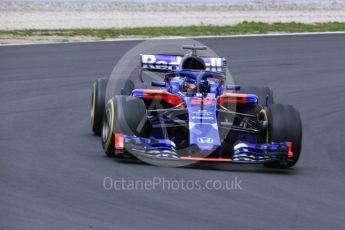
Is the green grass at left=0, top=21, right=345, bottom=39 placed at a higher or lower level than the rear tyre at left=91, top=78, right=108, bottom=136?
lower

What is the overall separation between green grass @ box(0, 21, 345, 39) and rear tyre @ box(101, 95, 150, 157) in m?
15.0

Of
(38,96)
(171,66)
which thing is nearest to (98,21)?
(38,96)

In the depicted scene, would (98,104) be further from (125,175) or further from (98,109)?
(125,175)

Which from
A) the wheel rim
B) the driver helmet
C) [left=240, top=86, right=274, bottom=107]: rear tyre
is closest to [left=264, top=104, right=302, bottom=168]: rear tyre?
the driver helmet

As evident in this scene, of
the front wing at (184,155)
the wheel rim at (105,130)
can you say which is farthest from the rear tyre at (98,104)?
the front wing at (184,155)

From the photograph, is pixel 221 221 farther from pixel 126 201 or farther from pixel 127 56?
pixel 127 56

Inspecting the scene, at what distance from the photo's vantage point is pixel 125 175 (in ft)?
31.0

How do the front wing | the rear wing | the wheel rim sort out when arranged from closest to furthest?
the front wing < the wheel rim < the rear wing

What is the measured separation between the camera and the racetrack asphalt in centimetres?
764

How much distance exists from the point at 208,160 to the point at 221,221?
2.36m

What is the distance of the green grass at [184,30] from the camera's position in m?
26.2

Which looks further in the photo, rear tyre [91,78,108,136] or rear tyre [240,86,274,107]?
rear tyre [240,86,274,107]

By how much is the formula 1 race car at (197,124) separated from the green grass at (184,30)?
14143mm

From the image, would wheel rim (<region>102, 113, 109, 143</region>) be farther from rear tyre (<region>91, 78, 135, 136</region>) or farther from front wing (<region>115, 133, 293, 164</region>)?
rear tyre (<region>91, 78, 135, 136</region>)
